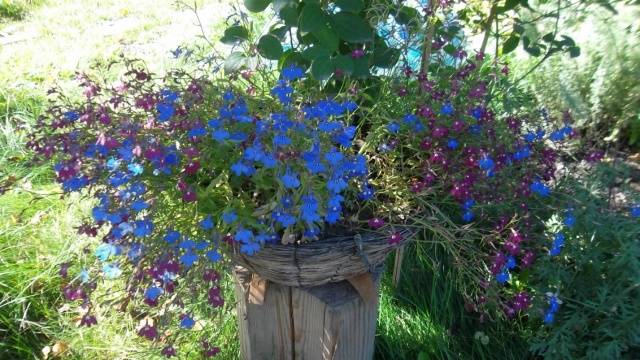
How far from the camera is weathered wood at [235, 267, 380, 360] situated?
1520 millimetres

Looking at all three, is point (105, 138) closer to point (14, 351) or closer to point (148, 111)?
point (148, 111)

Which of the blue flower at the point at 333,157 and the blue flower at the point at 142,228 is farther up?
the blue flower at the point at 333,157

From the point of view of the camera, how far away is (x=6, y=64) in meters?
4.02

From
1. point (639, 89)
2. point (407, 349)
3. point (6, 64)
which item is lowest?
point (407, 349)

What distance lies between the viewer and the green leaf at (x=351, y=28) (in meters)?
1.42

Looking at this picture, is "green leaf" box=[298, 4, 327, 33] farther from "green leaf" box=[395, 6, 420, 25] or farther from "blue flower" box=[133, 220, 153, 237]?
"blue flower" box=[133, 220, 153, 237]

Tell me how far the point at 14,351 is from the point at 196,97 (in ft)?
4.59

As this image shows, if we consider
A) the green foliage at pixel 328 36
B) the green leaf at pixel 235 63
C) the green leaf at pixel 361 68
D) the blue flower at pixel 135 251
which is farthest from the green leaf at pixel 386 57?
the blue flower at pixel 135 251

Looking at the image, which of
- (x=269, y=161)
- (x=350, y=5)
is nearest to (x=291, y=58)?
(x=350, y=5)

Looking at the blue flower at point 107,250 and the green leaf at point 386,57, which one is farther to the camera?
the green leaf at point 386,57

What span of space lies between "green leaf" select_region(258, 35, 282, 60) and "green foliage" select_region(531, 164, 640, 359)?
88cm

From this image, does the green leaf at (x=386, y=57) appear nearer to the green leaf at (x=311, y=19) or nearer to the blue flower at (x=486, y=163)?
the green leaf at (x=311, y=19)

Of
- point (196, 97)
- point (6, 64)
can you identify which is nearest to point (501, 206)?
point (196, 97)

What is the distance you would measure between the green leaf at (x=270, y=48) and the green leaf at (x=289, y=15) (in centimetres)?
6
